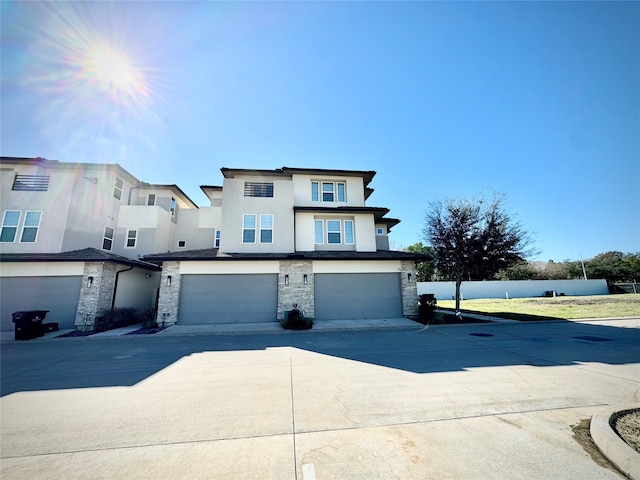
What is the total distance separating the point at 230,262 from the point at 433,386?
485 inches

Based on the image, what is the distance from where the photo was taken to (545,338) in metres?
10.1

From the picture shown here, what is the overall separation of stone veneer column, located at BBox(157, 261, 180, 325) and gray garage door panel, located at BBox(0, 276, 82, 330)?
Answer: 416 cm

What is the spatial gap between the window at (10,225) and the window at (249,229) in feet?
42.2

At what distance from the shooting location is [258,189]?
17.5 metres

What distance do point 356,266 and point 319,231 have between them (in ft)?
11.6

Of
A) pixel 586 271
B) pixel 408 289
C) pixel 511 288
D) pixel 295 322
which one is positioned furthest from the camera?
pixel 586 271

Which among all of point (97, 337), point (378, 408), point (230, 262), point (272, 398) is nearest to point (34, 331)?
point (97, 337)

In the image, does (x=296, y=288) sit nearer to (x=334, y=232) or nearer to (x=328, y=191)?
(x=334, y=232)

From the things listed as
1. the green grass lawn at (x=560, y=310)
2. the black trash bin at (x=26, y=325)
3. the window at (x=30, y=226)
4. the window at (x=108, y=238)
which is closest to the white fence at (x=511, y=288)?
the green grass lawn at (x=560, y=310)

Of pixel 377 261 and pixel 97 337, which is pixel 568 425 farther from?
pixel 97 337

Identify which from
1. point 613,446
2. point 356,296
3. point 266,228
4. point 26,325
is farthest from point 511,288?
point 26,325

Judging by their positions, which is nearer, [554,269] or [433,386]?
[433,386]

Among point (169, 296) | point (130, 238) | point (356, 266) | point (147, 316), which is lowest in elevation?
point (147, 316)

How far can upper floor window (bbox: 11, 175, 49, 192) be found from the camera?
52.2ft
